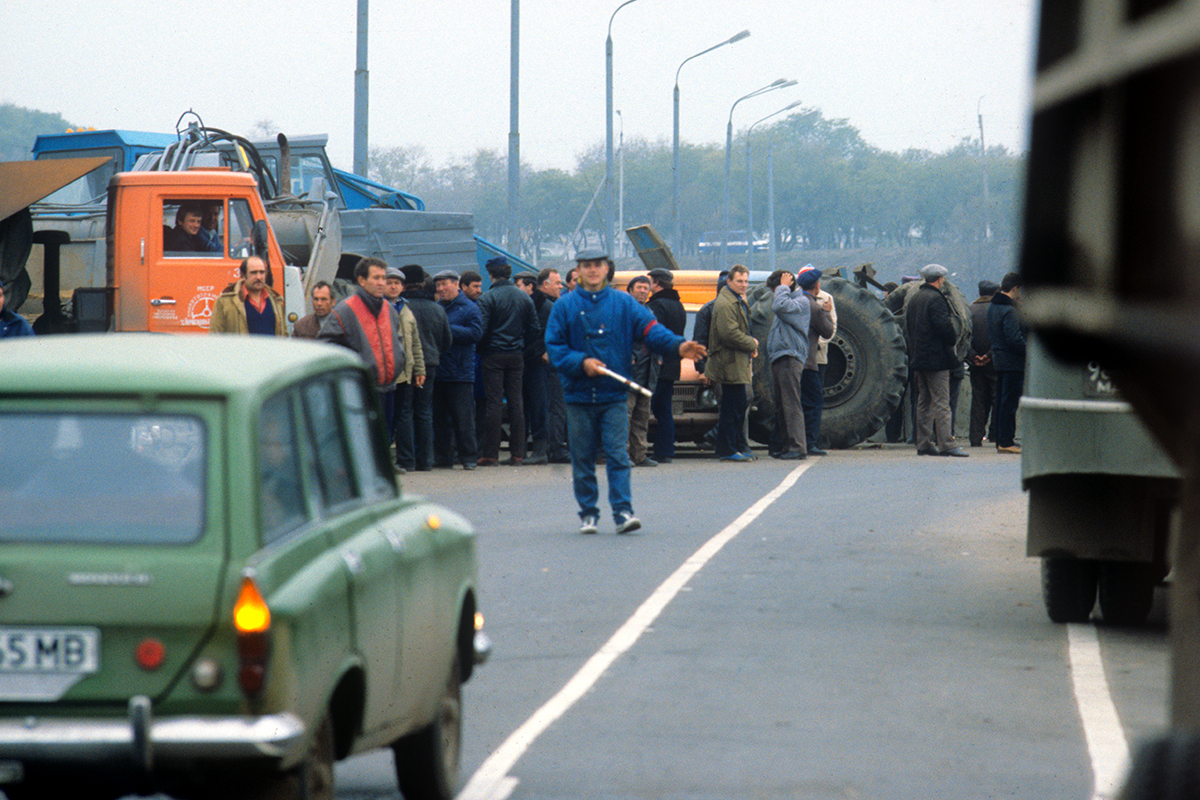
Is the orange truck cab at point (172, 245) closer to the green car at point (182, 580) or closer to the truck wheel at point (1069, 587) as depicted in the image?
the truck wheel at point (1069, 587)

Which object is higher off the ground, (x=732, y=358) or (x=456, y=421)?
(x=732, y=358)

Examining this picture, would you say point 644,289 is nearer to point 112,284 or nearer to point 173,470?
point 112,284

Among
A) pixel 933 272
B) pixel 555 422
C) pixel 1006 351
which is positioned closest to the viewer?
pixel 555 422

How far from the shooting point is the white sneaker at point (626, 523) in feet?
40.8

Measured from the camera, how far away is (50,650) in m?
4.11

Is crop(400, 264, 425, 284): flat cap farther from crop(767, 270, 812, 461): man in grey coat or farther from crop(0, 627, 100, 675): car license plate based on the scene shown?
crop(0, 627, 100, 675): car license plate

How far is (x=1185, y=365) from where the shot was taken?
2236mm

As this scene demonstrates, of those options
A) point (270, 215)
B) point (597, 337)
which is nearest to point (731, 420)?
point (270, 215)

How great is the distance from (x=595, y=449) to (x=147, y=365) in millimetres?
8396

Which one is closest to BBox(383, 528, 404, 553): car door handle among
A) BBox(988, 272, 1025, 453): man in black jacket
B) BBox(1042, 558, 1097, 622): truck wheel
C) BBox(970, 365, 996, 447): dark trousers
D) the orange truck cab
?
BBox(1042, 558, 1097, 622): truck wheel

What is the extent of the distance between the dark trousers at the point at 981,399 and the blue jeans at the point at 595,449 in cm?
974

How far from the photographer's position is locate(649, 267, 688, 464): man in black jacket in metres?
19.3

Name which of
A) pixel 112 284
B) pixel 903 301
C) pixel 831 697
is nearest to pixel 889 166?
pixel 903 301

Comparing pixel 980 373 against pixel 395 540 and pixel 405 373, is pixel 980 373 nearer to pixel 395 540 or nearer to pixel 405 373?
pixel 405 373
